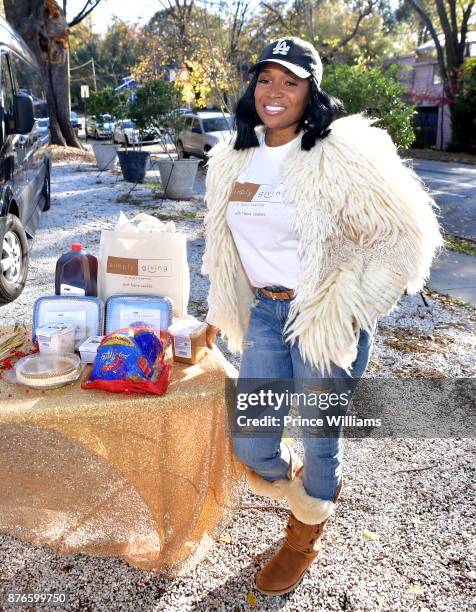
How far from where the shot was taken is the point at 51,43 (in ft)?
51.3

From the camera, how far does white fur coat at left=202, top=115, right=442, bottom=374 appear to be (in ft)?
6.32

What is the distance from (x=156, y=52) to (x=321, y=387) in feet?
56.0

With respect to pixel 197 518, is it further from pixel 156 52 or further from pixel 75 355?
pixel 156 52

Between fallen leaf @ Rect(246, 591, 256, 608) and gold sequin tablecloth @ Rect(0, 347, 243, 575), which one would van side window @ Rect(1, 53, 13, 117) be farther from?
fallen leaf @ Rect(246, 591, 256, 608)

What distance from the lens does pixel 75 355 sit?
7.12 ft

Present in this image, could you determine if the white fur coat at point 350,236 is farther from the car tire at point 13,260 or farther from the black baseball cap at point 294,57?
the car tire at point 13,260

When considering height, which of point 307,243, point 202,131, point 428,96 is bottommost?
point 307,243

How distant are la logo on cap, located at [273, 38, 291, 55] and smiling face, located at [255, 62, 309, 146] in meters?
0.04

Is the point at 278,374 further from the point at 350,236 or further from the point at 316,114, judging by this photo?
the point at 316,114

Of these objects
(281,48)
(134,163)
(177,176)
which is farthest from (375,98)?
(281,48)

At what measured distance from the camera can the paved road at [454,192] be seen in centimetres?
979

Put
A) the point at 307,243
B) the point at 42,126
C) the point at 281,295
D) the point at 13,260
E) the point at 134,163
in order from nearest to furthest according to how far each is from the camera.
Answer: the point at 307,243 < the point at 281,295 < the point at 13,260 < the point at 42,126 < the point at 134,163

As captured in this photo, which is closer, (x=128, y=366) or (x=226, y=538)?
(x=128, y=366)

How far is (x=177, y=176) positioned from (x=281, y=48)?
9.05 metres
